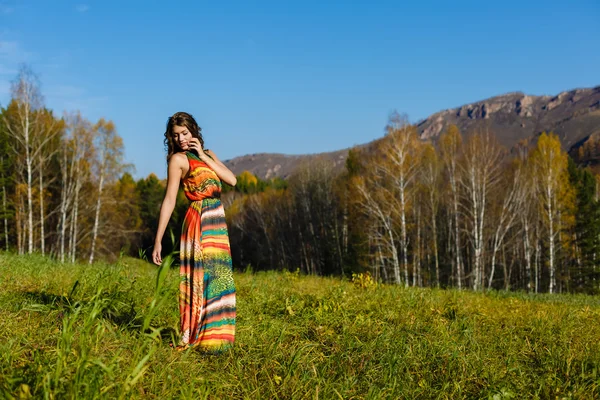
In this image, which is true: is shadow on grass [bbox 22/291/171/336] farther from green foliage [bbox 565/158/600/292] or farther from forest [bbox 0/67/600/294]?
green foliage [bbox 565/158/600/292]

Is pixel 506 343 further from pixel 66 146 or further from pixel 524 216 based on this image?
pixel 524 216

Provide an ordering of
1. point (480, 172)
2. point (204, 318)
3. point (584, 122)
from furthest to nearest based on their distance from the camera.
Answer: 1. point (584, 122)
2. point (480, 172)
3. point (204, 318)

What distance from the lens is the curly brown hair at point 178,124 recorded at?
399 centimetres

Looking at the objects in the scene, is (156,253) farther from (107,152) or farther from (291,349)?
(107,152)

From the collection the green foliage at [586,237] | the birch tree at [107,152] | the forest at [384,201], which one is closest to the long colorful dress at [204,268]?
the forest at [384,201]

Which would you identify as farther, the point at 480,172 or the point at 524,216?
the point at 524,216

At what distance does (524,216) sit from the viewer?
34.5 m

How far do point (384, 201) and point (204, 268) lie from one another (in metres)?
22.2

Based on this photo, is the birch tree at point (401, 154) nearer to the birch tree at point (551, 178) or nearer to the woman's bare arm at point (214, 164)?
the birch tree at point (551, 178)

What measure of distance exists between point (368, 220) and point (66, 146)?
19.1 meters

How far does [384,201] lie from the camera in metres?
25.5

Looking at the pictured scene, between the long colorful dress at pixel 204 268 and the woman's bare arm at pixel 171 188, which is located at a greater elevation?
the woman's bare arm at pixel 171 188

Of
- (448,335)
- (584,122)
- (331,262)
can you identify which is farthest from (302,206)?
(584,122)

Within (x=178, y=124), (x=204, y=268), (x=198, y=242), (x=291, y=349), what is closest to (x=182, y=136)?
(x=178, y=124)
